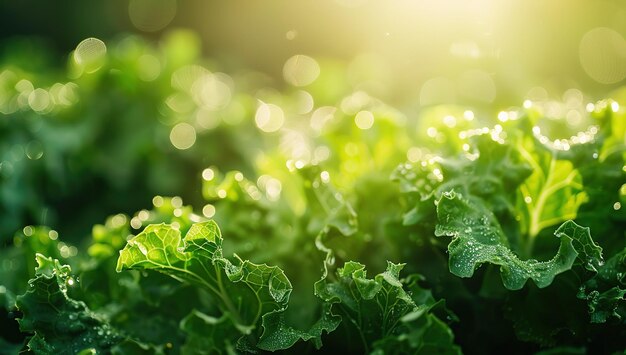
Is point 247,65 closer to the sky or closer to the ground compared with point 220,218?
closer to the ground

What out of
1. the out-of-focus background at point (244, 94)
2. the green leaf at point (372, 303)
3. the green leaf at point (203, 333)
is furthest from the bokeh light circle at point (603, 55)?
the green leaf at point (203, 333)

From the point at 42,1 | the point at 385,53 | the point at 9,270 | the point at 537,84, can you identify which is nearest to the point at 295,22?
the point at 385,53

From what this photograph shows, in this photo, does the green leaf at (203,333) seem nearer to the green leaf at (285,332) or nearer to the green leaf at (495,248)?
the green leaf at (285,332)

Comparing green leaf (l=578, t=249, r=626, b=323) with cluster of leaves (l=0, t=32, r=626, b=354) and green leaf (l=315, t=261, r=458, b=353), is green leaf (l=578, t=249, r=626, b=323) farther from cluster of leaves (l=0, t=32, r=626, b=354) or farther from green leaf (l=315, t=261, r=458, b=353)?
green leaf (l=315, t=261, r=458, b=353)

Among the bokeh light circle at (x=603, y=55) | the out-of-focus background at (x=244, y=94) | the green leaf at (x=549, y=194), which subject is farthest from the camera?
the bokeh light circle at (x=603, y=55)

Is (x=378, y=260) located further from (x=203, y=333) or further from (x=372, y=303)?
(x=203, y=333)

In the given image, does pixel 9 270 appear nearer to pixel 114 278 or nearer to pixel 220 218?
pixel 114 278
